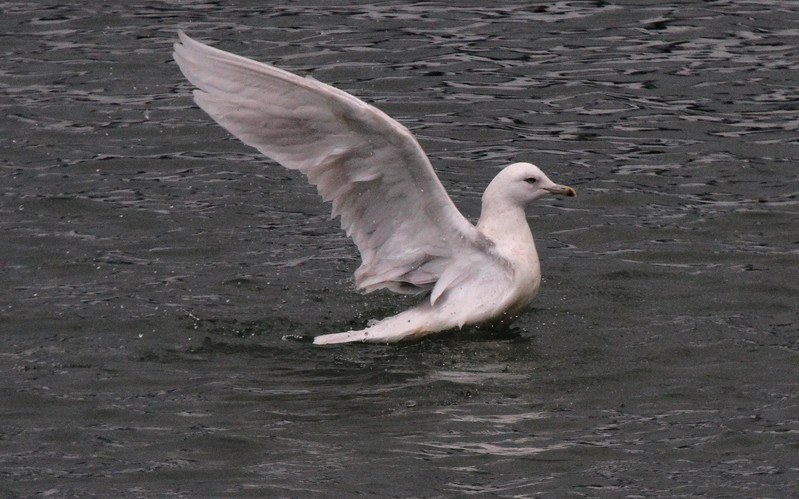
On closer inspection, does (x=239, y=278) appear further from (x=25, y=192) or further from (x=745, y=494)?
(x=745, y=494)

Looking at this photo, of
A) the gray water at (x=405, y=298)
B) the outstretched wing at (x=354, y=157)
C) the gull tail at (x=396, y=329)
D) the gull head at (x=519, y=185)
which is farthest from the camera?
the gull head at (x=519, y=185)

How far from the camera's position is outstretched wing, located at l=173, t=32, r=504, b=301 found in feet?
28.3

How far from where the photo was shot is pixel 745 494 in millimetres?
7406

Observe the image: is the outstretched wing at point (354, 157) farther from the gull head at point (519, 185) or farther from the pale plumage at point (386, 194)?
the gull head at point (519, 185)

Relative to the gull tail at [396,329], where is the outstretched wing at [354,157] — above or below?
above

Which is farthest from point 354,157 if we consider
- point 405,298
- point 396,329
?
point 405,298

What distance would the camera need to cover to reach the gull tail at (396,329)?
9469 mm

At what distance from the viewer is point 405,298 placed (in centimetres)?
1070

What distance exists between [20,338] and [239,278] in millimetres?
1773

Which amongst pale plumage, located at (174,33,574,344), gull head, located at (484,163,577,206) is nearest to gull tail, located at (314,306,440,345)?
pale plumage, located at (174,33,574,344)

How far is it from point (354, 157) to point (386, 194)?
384 mm

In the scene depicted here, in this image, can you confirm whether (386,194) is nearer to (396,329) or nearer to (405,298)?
(396,329)

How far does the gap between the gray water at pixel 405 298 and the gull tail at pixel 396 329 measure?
0.30 ft

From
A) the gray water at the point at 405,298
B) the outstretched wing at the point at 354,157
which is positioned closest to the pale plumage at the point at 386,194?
the outstretched wing at the point at 354,157
